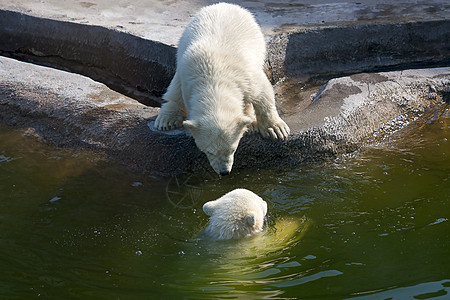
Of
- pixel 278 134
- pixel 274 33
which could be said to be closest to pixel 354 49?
pixel 274 33

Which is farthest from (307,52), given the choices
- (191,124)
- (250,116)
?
(191,124)

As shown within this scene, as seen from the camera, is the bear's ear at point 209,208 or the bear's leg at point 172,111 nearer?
the bear's ear at point 209,208

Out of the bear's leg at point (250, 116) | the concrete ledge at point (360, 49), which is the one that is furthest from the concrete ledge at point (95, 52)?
the bear's leg at point (250, 116)

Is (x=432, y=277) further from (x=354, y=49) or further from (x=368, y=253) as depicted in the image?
(x=354, y=49)

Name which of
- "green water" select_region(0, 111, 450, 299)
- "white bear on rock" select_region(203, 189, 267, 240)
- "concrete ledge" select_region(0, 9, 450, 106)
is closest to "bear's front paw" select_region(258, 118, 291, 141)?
"green water" select_region(0, 111, 450, 299)

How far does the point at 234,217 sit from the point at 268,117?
3.63 feet

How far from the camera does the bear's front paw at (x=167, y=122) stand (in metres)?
4.74

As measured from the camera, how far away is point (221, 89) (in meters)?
4.08

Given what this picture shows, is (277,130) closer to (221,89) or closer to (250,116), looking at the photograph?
(250,116)

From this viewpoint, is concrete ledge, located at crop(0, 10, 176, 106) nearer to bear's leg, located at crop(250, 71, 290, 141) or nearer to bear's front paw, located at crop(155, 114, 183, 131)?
bear's front paw, located at crop(155, 114, 183, 131)

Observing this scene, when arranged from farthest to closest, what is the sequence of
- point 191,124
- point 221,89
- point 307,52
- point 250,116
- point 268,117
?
point 307,52
point 250,116
point 268,117
point 221,89
point 191,124

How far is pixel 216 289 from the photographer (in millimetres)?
3055

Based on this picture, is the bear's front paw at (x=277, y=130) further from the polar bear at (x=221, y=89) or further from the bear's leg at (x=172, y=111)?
the bear's leg at (x=172, y=111)

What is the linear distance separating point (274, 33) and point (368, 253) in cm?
364
